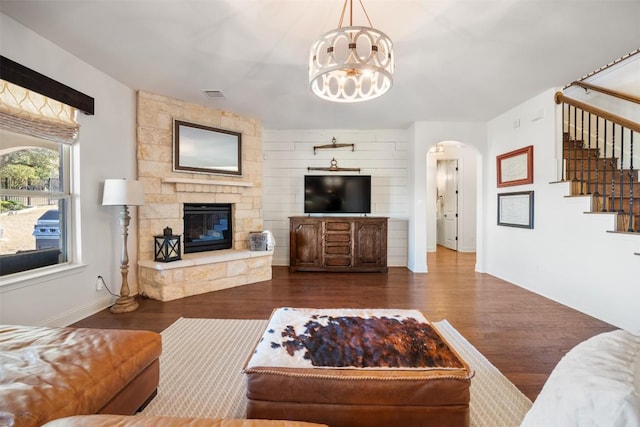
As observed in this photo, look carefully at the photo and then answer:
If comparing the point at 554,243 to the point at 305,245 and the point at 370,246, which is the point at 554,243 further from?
the point at 305,245

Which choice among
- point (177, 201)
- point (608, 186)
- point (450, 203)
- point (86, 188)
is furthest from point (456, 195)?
point (86, 188)

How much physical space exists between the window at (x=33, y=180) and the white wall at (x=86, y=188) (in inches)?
4.7

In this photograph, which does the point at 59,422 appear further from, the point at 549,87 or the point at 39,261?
the point at 549,87

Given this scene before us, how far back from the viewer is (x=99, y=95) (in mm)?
3008

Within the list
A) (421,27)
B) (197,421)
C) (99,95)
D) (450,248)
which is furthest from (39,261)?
(450,248)

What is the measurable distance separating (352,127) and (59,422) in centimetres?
499

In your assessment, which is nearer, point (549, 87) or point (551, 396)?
point (551, 396)

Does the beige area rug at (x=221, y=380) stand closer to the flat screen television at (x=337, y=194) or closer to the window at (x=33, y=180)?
the window at (x=33, y=180)

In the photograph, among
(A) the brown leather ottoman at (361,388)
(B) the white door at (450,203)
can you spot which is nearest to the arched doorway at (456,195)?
(B) the white door at (450,203)

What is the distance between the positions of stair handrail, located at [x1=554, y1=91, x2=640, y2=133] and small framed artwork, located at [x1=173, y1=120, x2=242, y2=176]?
4.41m

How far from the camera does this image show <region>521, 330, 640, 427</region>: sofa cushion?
61 cm

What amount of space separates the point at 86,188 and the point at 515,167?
5.58 metres

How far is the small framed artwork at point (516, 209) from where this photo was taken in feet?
12.5

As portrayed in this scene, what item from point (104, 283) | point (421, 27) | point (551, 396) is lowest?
point (104, 283)
